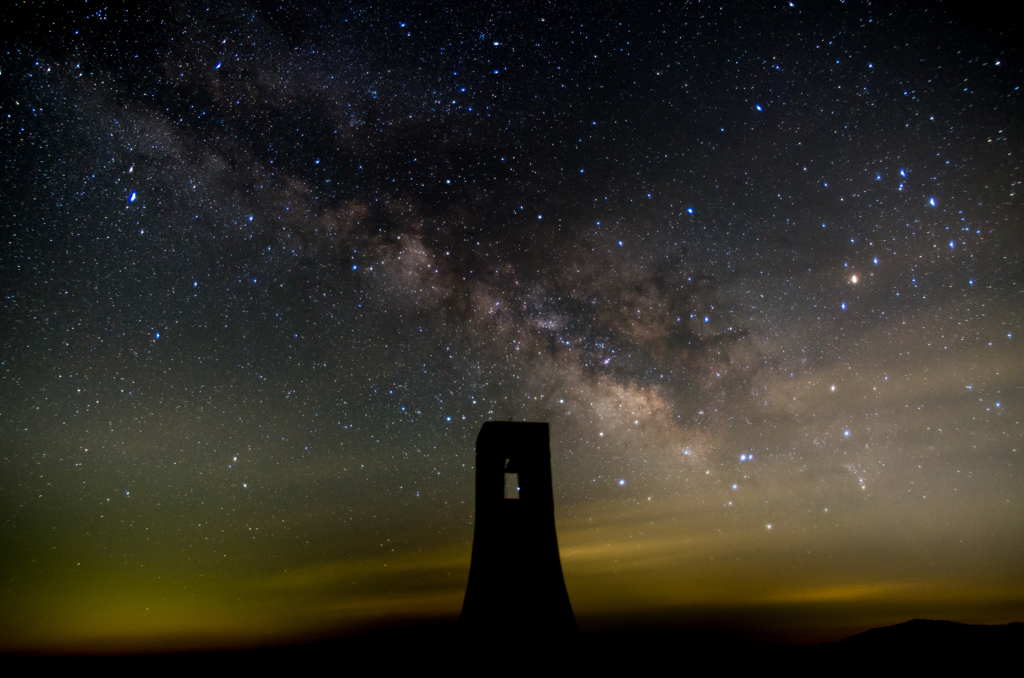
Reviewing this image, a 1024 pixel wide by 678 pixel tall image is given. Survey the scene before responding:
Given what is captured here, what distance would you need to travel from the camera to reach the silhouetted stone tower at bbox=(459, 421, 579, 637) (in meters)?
12.3

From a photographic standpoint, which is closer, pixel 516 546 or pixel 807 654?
pixel 516 546

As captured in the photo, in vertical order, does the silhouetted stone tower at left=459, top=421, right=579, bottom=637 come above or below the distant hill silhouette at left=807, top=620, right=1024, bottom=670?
above

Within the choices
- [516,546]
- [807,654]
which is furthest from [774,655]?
[516,546]

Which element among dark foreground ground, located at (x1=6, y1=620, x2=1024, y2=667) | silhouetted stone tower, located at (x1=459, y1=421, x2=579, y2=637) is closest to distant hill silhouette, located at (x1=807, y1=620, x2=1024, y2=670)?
dark foreground ground, located at (x1=6, y1=620, x2=1024, y2=667)

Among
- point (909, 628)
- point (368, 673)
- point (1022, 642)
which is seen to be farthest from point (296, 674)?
point (1022, 642)

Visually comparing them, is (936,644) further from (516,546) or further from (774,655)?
(516,546)

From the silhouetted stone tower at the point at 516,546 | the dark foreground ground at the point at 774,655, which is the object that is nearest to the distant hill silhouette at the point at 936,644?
the dark foreground ground at the point at 774,655

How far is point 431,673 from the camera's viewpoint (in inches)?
527

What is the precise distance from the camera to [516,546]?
12.7 m

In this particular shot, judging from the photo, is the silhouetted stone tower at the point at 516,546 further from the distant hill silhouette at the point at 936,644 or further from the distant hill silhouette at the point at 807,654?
the distant hill silhouette at the point at 936,644

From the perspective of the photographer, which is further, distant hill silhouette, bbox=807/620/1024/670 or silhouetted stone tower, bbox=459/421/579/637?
distant hill silhouette, bbox=807/620/1024/670

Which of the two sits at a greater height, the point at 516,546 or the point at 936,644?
the point at 516,546

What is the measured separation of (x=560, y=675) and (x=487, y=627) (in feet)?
5.93

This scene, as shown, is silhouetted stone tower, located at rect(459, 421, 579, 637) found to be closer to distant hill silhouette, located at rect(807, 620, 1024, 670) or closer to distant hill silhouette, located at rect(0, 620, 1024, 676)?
distant hill silhouette, located at rect(0, 620, 1024, 676)
